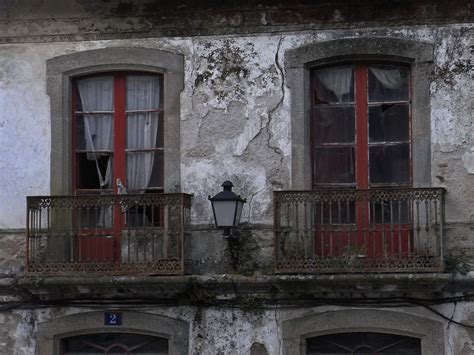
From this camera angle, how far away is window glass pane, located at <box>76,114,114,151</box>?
12.3 meters

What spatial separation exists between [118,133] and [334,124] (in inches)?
92.5

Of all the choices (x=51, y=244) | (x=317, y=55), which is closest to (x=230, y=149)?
(x=317, y=55)

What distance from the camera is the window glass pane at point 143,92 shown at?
40.2 ft

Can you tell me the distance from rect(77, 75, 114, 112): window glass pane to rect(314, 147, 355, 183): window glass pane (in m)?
2.36

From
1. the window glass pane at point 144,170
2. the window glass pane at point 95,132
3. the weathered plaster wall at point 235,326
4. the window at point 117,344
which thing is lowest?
the window at point 117,344

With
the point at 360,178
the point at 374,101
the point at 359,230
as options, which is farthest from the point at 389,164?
the point at 359,230

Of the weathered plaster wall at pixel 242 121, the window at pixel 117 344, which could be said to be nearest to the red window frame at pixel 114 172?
the weathered plaster wall at pixel 242 121

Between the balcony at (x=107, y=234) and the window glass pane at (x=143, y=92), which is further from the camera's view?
the window glass pane at (x=143, y=92)

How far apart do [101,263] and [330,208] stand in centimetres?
242

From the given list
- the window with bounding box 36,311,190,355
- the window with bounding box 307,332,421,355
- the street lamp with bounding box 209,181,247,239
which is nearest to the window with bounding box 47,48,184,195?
the street lamp with bounding box 209,181,247,239

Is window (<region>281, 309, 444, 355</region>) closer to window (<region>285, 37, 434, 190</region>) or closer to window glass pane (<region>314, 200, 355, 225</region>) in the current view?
window glass pane (<region>314, 200, 355, 225</region>)

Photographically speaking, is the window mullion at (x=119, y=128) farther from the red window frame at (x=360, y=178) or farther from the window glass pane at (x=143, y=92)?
the red window frame at (x=360, y=178)

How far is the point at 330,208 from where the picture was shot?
11.6 meters

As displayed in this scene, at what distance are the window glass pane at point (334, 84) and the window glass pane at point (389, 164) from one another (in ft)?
2.13
